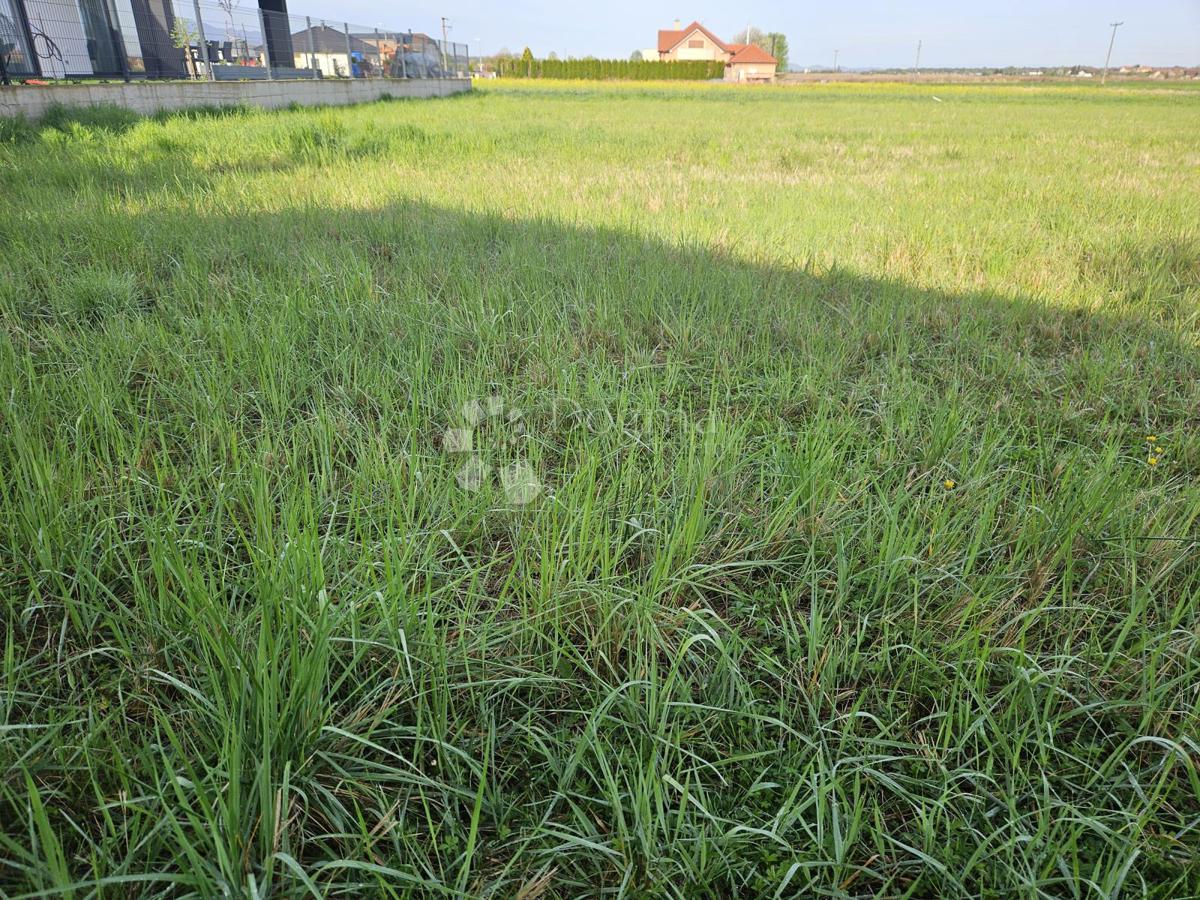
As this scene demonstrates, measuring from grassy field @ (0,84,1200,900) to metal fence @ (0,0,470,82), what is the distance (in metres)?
8.56

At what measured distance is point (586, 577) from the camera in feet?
4.93

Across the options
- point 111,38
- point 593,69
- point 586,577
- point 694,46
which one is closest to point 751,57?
point 694,46

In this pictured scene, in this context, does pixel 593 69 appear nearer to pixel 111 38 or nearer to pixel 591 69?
pixel 591 69

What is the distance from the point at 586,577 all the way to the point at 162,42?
618 inches

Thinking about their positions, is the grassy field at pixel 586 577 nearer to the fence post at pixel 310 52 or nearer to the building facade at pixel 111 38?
the building facade at pixel 111 38

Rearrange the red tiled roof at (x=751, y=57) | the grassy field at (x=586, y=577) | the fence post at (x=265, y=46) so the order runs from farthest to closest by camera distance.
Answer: the red tiled roof at (x=751, y=57), the fence post at (x=265, y=46), the grassy field at (x=586, y=577)

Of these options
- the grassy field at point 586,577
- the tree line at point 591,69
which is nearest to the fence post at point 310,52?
the grassy field at point 586,577

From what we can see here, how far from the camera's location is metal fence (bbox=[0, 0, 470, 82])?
9.29 m

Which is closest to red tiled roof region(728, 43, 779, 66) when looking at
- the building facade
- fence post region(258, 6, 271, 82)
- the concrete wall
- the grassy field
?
the concrete wall

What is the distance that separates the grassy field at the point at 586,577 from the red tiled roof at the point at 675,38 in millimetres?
97388

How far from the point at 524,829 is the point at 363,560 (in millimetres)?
644

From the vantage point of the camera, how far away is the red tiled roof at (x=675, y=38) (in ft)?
282

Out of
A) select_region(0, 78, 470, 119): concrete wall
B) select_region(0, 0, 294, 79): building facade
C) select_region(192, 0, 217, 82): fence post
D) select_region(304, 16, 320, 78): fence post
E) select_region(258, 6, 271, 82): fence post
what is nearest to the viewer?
select_region(0, 78, 470, 119): concrete wall

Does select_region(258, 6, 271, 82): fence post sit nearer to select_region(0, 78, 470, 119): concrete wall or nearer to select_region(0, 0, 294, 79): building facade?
select_region(0, 0, 294, 79): building facade
